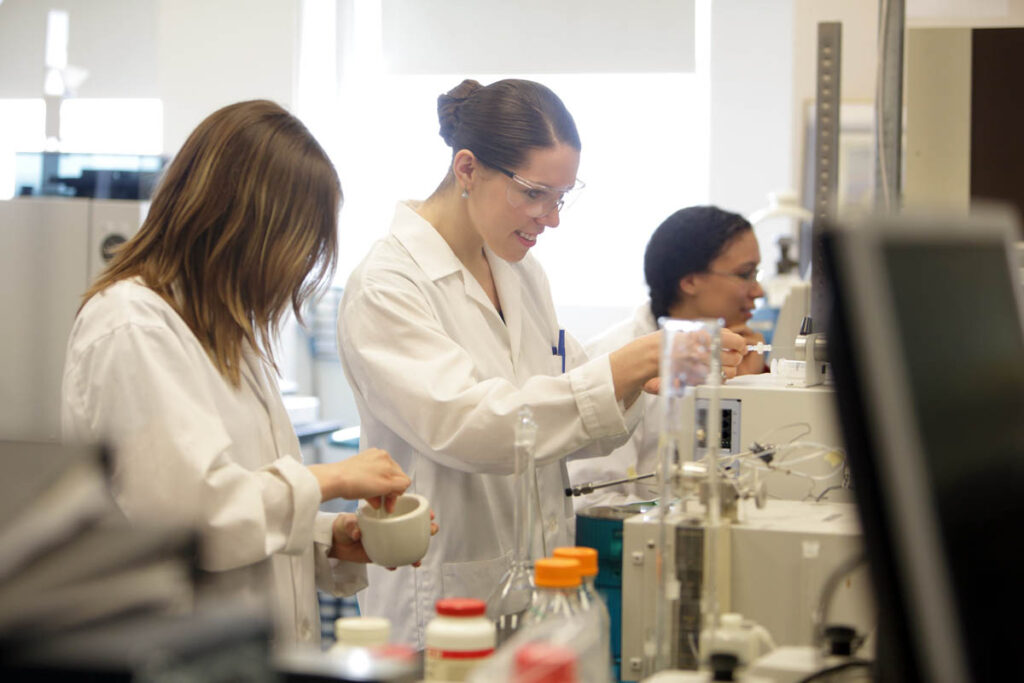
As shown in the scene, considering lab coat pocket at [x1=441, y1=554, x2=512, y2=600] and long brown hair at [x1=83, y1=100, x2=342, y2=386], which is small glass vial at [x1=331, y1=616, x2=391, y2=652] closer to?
long brown hair at [x1=83, y1=100, x2=342, y2=386]

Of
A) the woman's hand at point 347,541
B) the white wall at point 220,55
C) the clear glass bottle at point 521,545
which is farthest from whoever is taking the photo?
the white wall at point 220,55

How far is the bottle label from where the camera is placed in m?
0.81

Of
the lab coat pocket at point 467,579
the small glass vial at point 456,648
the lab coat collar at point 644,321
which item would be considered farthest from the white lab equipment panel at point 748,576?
the lab coat collar at point 644,321

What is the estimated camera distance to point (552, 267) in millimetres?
5320

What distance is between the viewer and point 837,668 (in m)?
0.85

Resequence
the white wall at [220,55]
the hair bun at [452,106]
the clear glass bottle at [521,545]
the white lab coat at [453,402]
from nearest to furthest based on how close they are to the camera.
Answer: the clear glass bottle at [521,545] → the white lab coat at [453,402] → the hair bun at [452,106] → the white wall at [220,55]

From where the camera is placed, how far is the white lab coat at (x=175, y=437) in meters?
1.19

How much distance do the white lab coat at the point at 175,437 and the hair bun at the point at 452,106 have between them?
0.70 m

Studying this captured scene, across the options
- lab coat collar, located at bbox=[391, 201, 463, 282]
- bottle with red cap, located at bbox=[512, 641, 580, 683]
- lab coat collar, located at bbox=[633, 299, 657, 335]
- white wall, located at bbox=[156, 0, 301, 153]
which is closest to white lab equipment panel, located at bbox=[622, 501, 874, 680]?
bottle with red cap, located at bbox=[512, 641, 580, 683]

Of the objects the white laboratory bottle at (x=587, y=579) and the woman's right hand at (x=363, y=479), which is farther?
the woman's right hand at (x=363, y=479)

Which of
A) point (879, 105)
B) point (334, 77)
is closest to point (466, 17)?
point (334, 77)

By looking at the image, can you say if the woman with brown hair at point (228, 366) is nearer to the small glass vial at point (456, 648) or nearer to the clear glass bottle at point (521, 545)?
the clear glass bottle at point (521, 545)

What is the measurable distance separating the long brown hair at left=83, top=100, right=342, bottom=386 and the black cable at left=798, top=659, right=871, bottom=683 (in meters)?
0.79

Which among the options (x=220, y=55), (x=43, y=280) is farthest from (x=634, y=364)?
(x=220, y=55)
